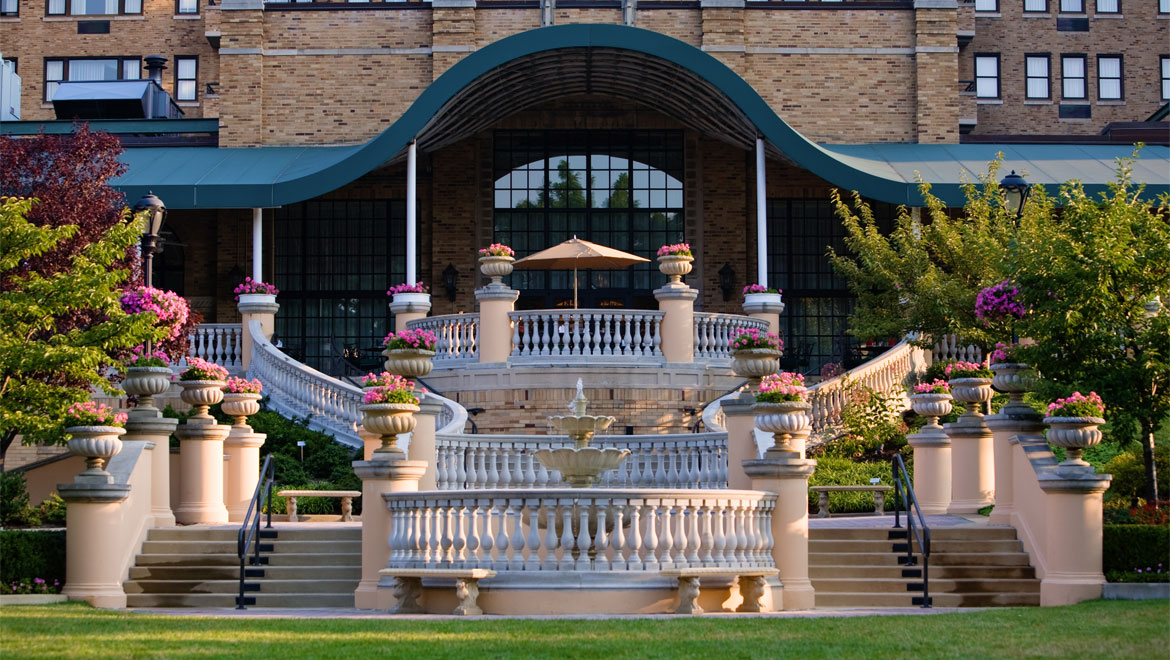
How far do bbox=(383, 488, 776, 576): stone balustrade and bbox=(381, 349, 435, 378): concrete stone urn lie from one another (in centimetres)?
387

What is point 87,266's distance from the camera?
20.0 metres

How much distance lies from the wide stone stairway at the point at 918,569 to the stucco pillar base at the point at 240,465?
25.1 feet

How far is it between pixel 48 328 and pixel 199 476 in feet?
9.23

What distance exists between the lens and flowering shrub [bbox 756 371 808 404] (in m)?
16.9

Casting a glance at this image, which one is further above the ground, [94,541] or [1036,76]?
[1036,76]

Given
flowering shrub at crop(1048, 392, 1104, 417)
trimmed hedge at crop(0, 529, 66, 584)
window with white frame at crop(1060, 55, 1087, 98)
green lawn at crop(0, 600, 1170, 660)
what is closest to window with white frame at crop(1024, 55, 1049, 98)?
A: window with white frame at crop(1060, 55, 1087, 98)

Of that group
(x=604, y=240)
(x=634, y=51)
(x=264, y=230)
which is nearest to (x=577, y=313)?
(x=634, y=51)

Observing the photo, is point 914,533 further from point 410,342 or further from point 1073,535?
point 410,342

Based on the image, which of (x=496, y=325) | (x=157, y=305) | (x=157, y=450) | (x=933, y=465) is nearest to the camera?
(x=157, y=450)

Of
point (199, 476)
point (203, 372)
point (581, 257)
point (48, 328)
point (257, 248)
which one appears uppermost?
point (257, 248)

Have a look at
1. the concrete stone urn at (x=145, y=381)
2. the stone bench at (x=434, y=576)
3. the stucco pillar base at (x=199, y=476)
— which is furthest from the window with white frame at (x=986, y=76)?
the stone bench at (x=434, y=576)

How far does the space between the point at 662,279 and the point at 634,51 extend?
6.47 meters

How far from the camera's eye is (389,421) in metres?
16.9

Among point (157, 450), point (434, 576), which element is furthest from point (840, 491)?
point (157, 450)
